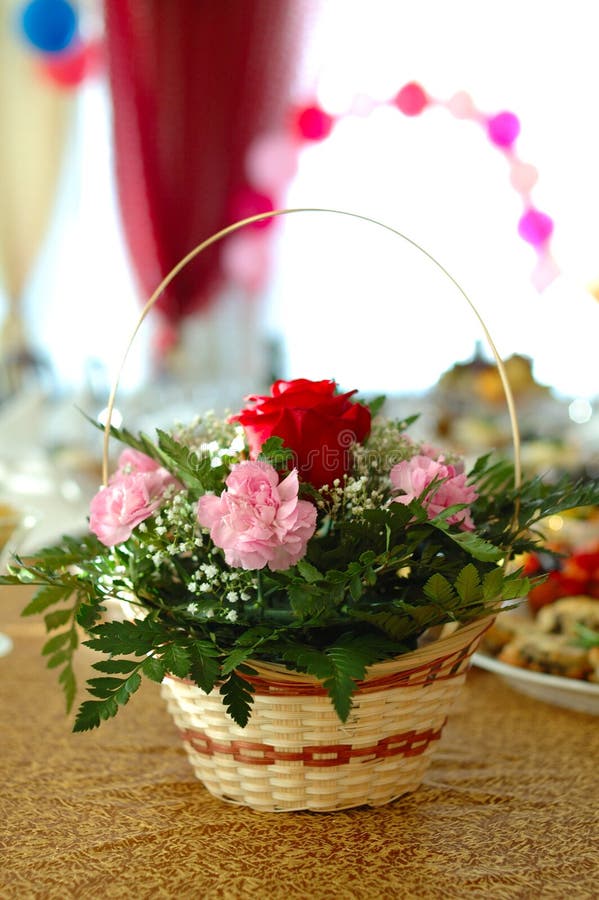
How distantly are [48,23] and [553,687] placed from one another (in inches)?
182

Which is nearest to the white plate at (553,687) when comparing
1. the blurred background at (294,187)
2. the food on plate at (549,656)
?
the food on plate at (549,656)

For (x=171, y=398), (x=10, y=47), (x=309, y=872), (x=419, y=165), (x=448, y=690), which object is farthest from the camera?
(x=10, y=47)

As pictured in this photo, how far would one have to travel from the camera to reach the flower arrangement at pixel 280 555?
2.24 feet

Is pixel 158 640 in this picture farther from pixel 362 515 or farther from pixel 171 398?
pixel 171 398

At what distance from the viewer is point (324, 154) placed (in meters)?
5.31

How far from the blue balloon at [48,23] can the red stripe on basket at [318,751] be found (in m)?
4.69

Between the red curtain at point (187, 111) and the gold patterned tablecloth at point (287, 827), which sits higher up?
the red curtain at point (187, 111)

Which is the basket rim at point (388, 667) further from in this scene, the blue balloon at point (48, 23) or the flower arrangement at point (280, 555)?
→ the blue balloon at point (48, 23)

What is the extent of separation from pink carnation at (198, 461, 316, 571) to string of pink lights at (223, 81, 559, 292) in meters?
3.89

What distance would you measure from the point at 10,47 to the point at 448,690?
5.74 meters

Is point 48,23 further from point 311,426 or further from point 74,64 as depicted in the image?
point 311,426

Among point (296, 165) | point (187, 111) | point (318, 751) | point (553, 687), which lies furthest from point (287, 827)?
point (187, 111)

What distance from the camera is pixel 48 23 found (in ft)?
15.2

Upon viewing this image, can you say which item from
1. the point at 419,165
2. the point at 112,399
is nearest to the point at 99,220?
the point at 419,165
